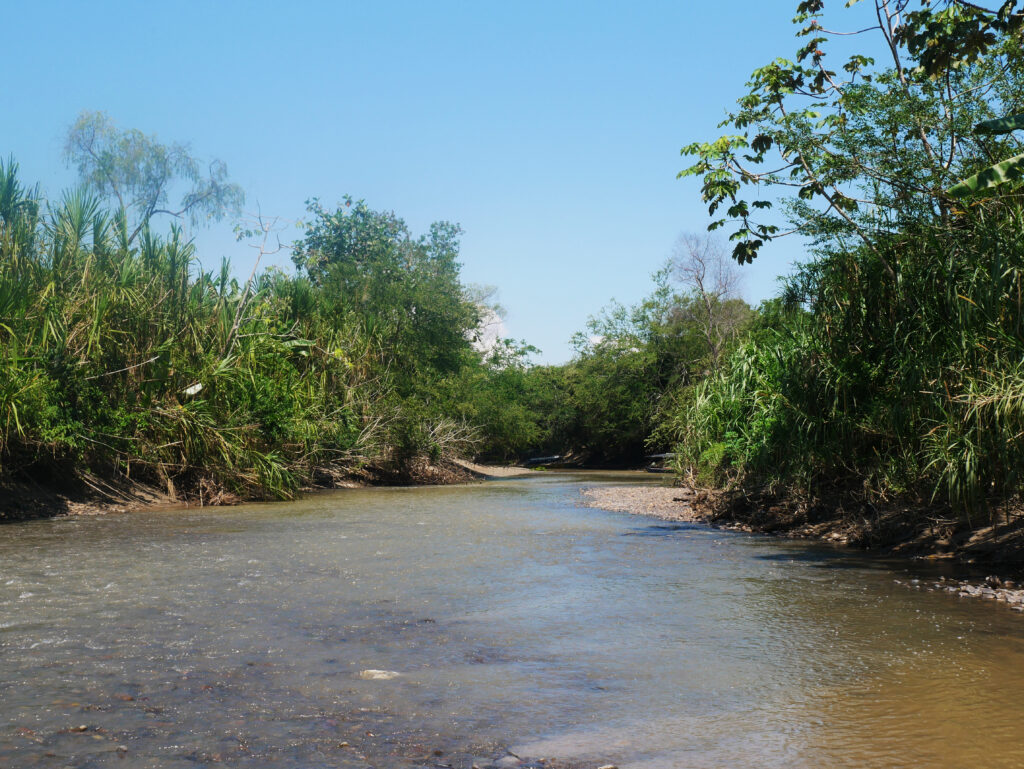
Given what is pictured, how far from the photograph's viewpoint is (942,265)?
8984mm

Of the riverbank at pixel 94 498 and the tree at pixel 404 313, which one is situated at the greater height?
the tree at pixel 404 313

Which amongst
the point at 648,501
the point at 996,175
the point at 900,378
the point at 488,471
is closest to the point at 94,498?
the point at 648,501

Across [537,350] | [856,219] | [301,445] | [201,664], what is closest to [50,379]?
[301,445]

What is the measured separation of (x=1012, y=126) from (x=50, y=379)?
1346 centimetres

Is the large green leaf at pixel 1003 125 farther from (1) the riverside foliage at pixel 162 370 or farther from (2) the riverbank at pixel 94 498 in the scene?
(2) the riverbank at pixel 94 498

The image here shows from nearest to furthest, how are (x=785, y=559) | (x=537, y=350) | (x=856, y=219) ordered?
(x=785, y=559) < (x=856, y=219) < (x=537, y=350)

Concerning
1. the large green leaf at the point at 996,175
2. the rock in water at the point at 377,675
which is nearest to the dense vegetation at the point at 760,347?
the large green leaf at the point at 996,175

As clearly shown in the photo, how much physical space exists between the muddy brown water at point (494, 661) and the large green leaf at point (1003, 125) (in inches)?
163

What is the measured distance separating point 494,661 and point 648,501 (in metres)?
12.7

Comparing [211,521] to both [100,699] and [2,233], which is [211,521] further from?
[100,699]

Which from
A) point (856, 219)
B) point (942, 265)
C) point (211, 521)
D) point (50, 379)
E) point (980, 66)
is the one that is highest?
point (980, 66)

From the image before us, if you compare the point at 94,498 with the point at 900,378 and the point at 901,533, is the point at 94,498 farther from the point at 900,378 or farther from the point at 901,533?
the point at 900,378

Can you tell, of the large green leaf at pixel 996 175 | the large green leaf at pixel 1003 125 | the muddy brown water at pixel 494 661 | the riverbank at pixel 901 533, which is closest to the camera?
the muddy brown water at pixel 494 661

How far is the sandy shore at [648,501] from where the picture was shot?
15109 millimetres
